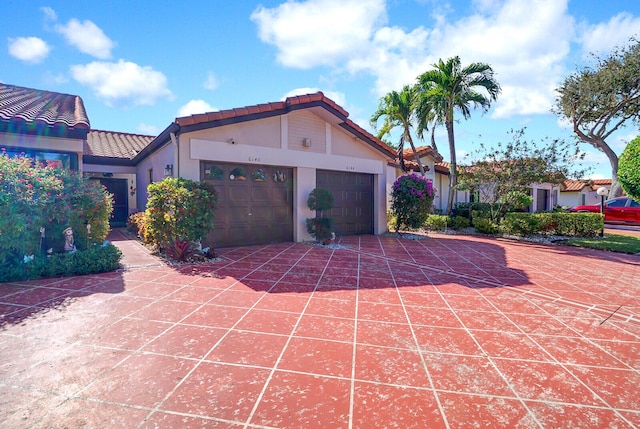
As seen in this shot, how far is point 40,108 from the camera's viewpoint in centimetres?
957

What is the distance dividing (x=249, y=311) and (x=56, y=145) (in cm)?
803

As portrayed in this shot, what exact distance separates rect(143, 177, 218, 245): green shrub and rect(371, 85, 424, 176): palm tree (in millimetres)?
10038

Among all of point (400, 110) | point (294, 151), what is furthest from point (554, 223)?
point (294, 151)

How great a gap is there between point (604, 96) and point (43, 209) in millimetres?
25460

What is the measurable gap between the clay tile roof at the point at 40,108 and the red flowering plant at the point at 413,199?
32.6 ft

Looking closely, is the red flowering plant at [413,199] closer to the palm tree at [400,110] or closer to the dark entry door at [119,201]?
the palm tree at [400,110]

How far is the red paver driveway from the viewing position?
2.38m

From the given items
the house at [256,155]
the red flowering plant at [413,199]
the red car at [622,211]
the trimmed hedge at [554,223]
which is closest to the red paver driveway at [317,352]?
the house at [256,155]

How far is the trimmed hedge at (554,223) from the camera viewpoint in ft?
42.2

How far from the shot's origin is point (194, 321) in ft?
13.2

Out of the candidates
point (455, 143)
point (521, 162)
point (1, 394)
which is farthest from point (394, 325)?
point (455, 143)

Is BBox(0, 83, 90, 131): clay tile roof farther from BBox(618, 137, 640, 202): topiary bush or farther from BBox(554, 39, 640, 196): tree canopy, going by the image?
BBox(554, 39, 640, 196): tree canopy

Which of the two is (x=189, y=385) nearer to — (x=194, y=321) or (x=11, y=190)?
(x=194, y=321)

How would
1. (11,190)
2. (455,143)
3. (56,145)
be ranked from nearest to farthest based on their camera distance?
(11,190) → (56,145) → (455,143)
